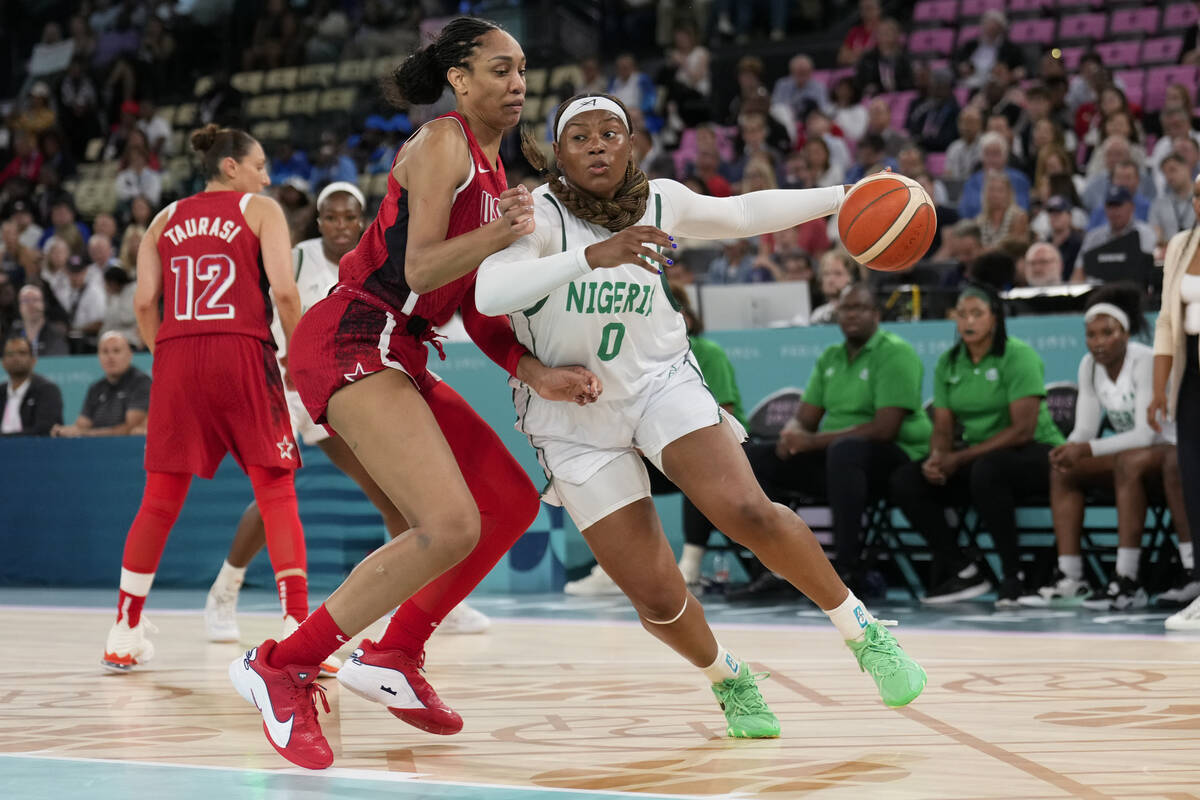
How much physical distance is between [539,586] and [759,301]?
2.05 metres

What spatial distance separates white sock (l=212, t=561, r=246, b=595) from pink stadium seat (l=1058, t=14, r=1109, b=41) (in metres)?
10.5

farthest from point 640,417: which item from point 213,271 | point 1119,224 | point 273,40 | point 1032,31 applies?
point 273,40

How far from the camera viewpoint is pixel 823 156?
39.8ft

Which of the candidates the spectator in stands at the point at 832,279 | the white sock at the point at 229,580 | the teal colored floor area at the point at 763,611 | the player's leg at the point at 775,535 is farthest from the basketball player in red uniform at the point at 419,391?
the spectator in stands at the point at 832,279

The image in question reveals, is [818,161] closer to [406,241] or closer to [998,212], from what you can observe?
[998,212]

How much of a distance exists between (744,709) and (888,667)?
40 cm

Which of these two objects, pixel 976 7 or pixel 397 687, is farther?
pixel 976 7

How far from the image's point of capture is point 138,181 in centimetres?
1617

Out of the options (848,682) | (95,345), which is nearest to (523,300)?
(848,682)

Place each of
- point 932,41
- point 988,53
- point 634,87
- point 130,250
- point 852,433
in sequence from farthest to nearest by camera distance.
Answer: point 634,87 < point 932,41 < point 988,53 < point 130,250 < point 852,433

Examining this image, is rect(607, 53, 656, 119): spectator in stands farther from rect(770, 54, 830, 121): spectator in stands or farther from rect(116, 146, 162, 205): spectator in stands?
rect(116, 146, 162, 205): spectator in stands

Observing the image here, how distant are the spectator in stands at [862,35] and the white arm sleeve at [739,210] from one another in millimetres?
11054

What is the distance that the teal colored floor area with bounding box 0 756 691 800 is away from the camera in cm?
315

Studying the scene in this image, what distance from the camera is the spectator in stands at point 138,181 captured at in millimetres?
16016
